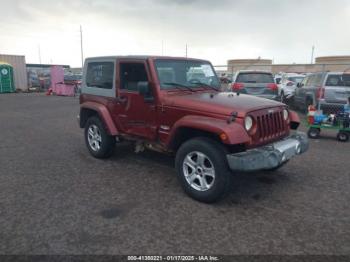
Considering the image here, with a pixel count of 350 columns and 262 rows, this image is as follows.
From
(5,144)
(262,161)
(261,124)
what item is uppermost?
(261,124)

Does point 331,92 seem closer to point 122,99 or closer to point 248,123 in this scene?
point 248,123

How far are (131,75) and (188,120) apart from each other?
1.66 metres

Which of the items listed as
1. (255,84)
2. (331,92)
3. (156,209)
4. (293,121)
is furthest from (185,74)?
(331,92)

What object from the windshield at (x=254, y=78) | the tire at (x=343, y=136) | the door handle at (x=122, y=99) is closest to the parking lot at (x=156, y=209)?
the door handle at (x=122, y=99)

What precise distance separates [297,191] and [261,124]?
1.28m

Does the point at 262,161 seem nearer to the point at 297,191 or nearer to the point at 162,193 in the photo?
the point at 297,191

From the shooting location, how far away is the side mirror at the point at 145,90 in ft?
15.7

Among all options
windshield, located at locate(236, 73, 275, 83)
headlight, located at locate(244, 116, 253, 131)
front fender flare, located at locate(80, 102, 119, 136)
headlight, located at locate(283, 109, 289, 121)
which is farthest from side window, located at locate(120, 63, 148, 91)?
windshield, located at locate(236, 73, 275, 83)

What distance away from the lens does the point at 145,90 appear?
4.80m

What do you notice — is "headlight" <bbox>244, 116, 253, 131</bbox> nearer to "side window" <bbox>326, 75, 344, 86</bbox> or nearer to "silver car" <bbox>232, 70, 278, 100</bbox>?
"silver car" <bbox>232, 70, 278, 100</bbox>

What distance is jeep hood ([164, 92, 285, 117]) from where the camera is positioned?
421 centimetres

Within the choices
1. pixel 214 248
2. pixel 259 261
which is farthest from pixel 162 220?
pixel 259 261

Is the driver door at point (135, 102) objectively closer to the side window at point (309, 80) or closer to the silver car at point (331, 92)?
the silver car at point (331, 92)

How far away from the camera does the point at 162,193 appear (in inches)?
185
